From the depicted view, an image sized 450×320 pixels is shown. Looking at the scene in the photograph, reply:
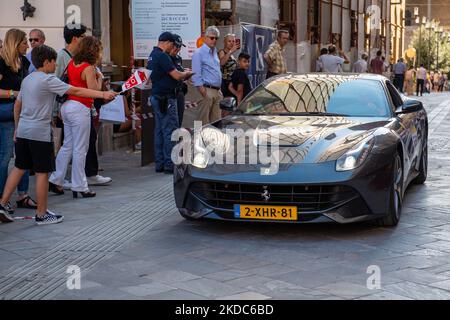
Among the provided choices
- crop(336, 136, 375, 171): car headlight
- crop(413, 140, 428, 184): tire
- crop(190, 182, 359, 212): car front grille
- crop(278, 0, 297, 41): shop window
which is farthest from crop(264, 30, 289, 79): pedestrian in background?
crop(278, 0, 297, 41): shop window

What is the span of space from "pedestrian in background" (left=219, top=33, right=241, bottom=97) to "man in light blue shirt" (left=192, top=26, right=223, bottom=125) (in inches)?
33.9

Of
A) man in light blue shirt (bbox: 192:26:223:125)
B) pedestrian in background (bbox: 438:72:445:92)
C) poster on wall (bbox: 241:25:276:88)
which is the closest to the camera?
man in light blue shirt (bbox: 192:26:223:125)

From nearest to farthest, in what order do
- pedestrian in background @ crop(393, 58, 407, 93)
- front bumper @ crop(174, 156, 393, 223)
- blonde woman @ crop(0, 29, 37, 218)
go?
front bumper @ crop(174, 156, 393, 223) → blonde woman @ crop(0, 29, 37, 218) → pedestrian in background @ crop(393, 58, 407, 93)

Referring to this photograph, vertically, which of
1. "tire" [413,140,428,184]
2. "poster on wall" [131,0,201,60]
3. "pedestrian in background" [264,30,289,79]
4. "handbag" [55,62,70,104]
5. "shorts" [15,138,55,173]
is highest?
"poster on wall" [131,0,201,60]

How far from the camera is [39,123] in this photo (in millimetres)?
7098

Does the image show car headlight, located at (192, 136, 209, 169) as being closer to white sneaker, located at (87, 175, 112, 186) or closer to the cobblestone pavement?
the cobblestone pavement

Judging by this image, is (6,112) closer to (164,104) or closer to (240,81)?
(164,104)

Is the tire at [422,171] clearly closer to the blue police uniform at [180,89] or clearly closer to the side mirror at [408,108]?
the side mirror at [408,108]

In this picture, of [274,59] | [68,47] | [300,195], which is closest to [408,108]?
[300,195]

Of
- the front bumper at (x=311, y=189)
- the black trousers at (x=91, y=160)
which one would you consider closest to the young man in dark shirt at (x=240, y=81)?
the black trousers at (x=91, y=160)

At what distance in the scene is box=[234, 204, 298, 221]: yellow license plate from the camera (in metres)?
6.43

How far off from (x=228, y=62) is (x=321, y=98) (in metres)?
5.41

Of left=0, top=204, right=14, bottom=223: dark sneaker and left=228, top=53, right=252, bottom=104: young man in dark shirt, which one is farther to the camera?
left=228, top=53, right=252, bottom=104: young man in dark shirt

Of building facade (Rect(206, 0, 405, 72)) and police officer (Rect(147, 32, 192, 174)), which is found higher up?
building facade (Rect(206, 0, 405, 72))
